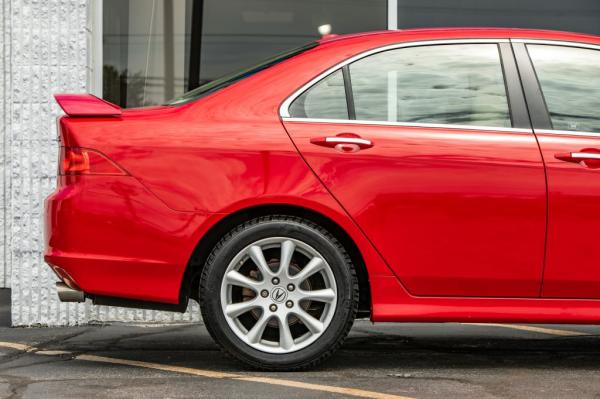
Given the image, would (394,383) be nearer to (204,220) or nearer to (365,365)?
(365,365)

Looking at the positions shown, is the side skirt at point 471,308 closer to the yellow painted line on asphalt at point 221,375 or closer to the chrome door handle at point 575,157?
the yellow painted line on asphalt at point 221,375

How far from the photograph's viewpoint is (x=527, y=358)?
6.66 metres

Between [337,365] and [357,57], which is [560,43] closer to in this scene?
[357,57]

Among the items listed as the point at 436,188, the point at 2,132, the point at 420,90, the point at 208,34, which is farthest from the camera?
the point at 2,132

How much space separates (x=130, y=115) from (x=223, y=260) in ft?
2.82

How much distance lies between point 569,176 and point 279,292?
58.7 inches

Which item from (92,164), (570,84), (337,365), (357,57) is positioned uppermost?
(357,57)

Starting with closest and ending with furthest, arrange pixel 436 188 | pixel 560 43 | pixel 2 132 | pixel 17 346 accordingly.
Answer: pixel 436 188 → pixel 560 43 → pixel 17 346 → pixel 2 132

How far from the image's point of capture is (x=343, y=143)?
5973mm

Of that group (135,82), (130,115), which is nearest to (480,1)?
(135,82)

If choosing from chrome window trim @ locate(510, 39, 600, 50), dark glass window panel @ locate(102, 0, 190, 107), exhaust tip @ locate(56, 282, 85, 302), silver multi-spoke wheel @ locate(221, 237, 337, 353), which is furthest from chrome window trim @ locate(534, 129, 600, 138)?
dark glass window panel @ locate(102, 0, 190, 107)

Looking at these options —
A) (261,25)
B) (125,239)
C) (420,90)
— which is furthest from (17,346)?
(261,25)

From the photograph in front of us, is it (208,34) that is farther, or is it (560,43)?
(208,34)

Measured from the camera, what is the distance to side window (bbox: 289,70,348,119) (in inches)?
→ 240
